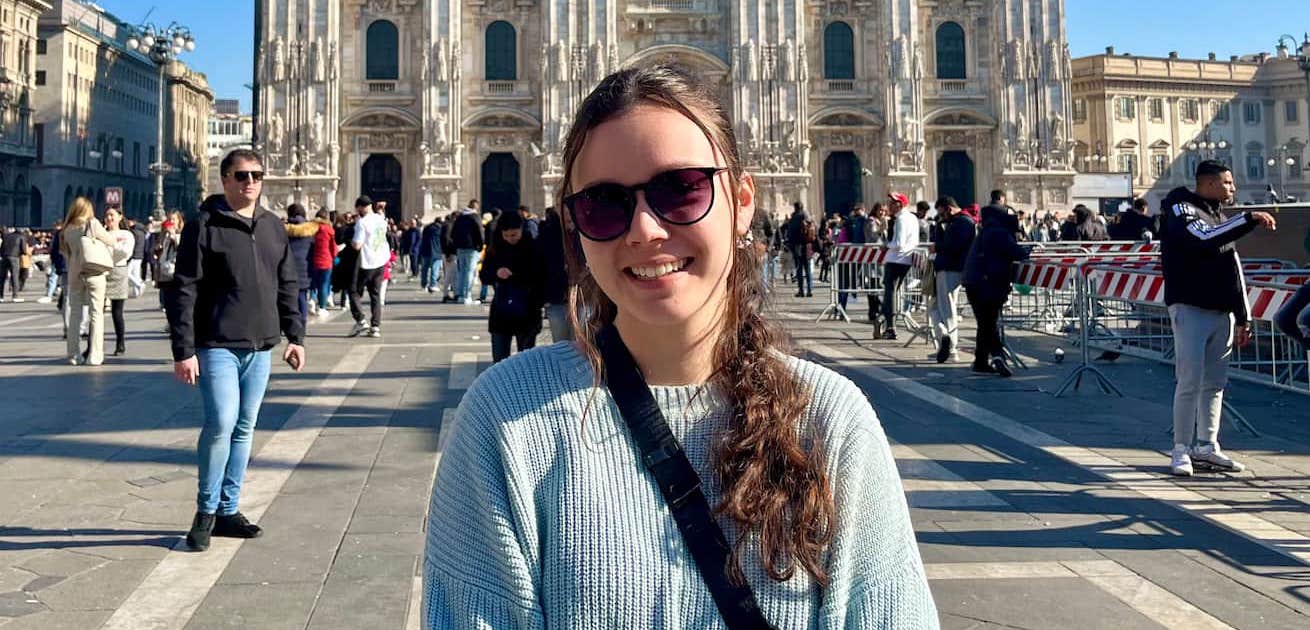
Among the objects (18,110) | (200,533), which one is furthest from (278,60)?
(200,533)

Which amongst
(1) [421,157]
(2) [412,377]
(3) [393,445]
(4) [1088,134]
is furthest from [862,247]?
(4) [1088,134]

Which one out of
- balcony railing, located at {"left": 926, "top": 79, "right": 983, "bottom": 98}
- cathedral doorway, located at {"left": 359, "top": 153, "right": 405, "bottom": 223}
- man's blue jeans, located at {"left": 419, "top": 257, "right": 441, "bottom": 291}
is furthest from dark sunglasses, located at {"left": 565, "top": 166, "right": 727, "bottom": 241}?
balcony railing, located at {"left": 926, "top": 79, "right": 983, "bottom": 98}

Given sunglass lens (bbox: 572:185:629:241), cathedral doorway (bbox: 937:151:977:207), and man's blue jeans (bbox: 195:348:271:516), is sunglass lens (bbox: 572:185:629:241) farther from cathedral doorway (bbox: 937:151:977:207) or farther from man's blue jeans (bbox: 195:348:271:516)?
cathedral doorway (bbox: 937:151:977:207)

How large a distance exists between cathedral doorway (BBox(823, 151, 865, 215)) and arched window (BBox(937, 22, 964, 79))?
4515mm

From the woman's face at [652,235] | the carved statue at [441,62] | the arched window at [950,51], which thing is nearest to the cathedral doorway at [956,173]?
the arched window at [950,51]

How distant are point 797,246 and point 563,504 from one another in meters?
19.8

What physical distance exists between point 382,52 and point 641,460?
39.7 metres

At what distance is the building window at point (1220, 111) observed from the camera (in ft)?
209

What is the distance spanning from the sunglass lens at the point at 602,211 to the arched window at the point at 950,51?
4050cm

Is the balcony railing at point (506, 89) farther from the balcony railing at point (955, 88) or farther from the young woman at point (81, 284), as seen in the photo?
the young woman at point (81, 284)

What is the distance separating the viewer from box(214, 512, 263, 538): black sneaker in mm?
4910

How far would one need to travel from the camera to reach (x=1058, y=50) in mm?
38531

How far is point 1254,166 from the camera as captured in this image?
6562 cm

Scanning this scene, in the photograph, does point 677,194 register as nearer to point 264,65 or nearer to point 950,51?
point 264,65
